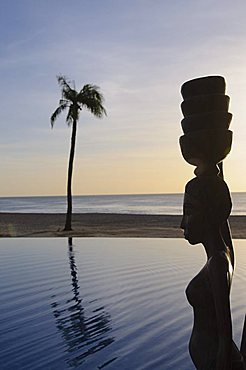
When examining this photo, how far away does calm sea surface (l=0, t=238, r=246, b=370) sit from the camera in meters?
4.97

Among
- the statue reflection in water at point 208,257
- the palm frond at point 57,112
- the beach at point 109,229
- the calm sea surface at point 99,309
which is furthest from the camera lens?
the palm frond at point 57,112

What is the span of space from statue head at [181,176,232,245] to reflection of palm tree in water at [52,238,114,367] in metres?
2.58

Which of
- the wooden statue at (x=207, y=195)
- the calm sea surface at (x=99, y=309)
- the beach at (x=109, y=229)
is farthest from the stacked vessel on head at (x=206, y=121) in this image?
the beach at (x=109, y=229)

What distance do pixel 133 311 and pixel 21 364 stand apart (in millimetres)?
2397

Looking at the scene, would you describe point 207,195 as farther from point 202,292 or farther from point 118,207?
point 118,207

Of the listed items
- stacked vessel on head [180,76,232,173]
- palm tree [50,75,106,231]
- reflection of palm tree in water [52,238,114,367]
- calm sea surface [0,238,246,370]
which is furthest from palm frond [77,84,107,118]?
stacked vessel on head [180,76,232,173]

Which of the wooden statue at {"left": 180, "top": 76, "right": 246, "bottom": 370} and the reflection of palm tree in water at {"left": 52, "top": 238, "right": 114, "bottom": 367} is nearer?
the wooden statue at {"left": 180, "top": 76, "right": 246, "bottom": 370}

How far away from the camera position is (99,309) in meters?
7.01

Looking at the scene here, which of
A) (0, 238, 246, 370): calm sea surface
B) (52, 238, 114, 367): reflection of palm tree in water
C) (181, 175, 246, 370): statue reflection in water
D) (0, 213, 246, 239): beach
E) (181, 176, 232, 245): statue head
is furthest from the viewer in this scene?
(0, 213, 246, 239): beach

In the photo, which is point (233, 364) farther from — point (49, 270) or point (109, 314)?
point (49, 270)

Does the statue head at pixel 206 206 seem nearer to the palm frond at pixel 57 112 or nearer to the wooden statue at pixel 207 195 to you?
the wooden statue at pixel 207 195

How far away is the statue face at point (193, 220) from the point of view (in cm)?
277

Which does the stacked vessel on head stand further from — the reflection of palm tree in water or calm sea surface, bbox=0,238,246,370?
the reflection of palm tree in water

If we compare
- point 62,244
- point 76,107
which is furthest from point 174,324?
point 76,107
